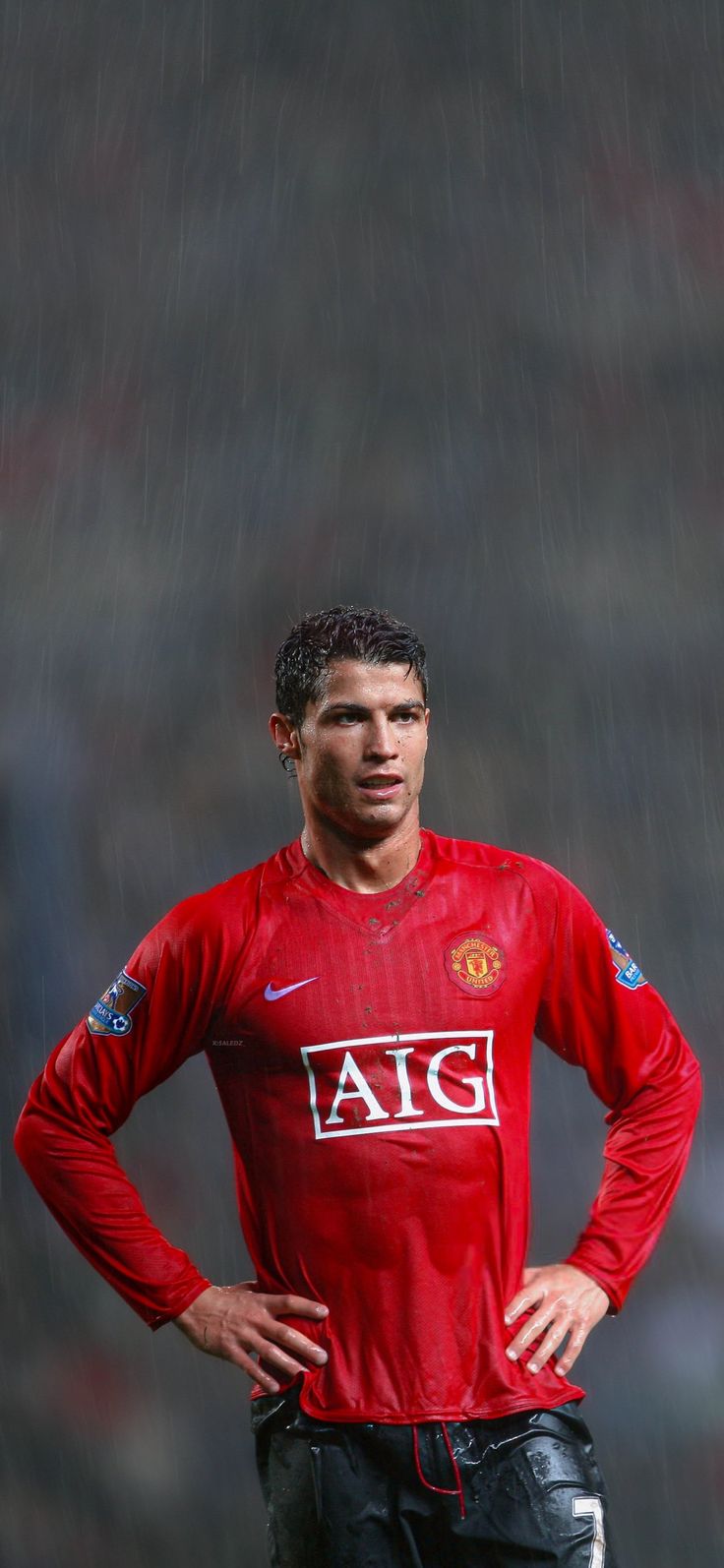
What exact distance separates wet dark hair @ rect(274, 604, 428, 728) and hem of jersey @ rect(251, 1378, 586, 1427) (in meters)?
0.98

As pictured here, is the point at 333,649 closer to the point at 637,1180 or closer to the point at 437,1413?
the point at 637,1180

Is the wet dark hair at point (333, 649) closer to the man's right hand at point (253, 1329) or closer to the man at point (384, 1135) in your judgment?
the man at point (384, 1135)

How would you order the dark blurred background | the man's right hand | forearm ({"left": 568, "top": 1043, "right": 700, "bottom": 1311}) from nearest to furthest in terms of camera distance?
the man's right hand
forearm ({"left": 568, "top": 1043, "right": 700, "bottom": 1311})
the dark blurred background

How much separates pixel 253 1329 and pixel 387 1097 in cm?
39

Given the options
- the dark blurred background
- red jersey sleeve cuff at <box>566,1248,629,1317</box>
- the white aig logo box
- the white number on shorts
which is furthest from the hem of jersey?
the dark blurred background

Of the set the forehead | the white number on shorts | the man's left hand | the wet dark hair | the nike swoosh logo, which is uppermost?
the wet dark hair

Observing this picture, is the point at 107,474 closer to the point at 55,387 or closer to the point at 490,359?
the point at 55,387

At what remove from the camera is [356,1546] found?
233 centimetres

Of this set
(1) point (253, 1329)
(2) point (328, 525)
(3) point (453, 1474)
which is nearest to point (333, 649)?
(1) point (253, 1329)

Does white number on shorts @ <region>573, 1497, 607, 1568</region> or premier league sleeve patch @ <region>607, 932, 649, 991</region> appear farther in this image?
premier league sleeve patch @ <region>607, 932, 649, 991</region>

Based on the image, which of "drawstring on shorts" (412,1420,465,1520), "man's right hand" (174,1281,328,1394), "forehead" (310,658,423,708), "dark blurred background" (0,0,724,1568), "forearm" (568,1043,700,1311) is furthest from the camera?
"dark blurred background" (0,0,724,1568)

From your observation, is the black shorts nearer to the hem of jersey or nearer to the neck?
the hem of jersey

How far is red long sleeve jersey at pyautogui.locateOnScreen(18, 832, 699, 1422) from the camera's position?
2391 millimetres

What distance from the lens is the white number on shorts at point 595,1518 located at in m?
2.36
